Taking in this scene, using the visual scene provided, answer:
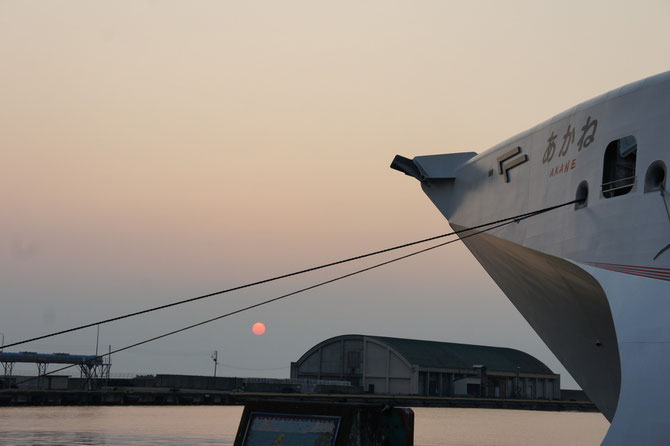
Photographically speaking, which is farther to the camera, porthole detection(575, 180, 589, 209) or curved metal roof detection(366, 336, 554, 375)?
curved metal roof detection(366, 336, 554, 375)

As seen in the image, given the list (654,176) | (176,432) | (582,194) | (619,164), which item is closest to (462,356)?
(176,432)

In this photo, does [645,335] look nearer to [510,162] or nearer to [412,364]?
[510,162]

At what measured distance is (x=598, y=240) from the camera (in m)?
14.6

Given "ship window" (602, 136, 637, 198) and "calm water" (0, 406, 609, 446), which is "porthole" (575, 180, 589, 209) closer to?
"ship window" (602, 136, 637, 198)

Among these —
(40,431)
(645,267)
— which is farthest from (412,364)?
(645,267)

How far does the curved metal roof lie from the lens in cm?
8462

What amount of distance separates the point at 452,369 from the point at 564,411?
12.3 metres

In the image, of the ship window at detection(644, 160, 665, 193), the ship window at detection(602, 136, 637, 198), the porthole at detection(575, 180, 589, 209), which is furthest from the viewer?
the porthole at detection(575, 180, 589, 209)

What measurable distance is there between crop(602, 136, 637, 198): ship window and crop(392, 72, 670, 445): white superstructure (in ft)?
0.07

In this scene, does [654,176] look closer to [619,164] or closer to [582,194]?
[619,164]

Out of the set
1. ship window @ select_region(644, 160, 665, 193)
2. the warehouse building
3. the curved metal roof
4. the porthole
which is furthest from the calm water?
the curved metal roof

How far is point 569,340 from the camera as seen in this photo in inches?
729

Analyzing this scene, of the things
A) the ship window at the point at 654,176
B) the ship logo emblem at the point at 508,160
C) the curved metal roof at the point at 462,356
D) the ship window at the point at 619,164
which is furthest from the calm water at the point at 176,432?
the curved metal roof at the point at 462,356

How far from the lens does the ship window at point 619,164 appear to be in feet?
49.5
